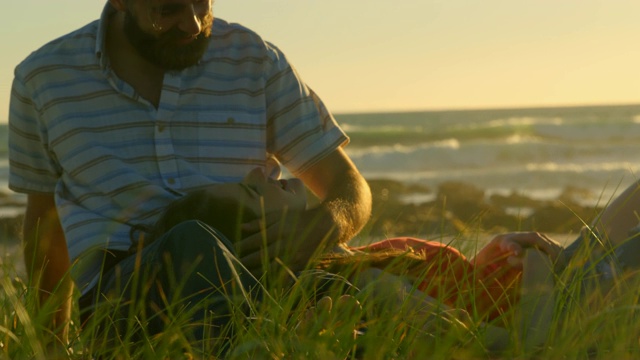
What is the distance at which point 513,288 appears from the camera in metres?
2.83

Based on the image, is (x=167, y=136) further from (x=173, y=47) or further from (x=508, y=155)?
(x=508, y=155)

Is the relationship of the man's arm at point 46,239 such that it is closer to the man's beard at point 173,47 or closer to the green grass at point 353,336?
the man's beard at point 173,47

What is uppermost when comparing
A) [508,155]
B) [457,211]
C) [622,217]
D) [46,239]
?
[622,217]

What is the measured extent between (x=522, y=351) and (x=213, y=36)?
5.29 ft

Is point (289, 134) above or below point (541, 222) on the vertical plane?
above

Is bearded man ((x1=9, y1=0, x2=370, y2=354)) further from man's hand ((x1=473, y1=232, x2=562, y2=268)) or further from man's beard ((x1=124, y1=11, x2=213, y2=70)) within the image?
man's hand ((x1=473, y1=232, x2=562, y2=268))

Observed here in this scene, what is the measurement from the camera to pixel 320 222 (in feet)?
9.41

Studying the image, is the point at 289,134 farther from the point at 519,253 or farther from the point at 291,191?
the point at 519,253

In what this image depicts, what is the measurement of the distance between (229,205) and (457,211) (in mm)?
6348

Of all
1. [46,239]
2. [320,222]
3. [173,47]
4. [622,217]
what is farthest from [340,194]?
[46,239]

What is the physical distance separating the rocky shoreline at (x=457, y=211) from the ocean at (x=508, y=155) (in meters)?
0.62

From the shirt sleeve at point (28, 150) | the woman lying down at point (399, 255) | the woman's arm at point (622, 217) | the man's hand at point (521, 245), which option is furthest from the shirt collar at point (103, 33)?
the woman's arm at point (622, 217)

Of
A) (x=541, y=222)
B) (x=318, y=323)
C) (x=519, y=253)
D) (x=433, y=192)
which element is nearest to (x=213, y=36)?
(x=519, y=253)

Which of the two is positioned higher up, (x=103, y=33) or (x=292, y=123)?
(x=103, y=33)
